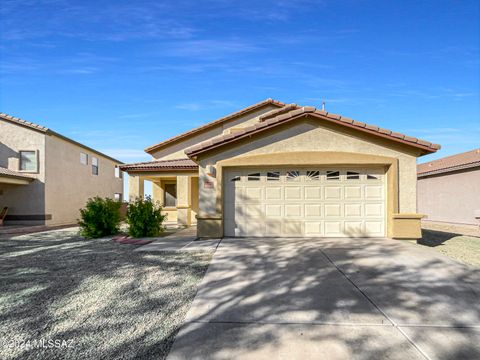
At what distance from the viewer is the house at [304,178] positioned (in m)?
9.38

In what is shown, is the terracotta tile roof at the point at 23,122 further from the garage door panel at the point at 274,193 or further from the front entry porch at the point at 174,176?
the garage door panel at the point at 274,193

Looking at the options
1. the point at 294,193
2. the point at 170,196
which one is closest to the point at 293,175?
the point at 294,193

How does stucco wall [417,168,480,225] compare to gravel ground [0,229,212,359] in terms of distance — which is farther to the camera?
stucco wall [417,168,480,225]

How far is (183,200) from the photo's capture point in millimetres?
14859

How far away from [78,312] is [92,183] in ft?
68.9

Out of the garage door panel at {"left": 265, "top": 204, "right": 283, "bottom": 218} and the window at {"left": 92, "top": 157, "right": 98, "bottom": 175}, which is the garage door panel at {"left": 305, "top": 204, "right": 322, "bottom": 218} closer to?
the garage door panel at {"left": 265, "top": 204, "right": 283, "bottom": 218}

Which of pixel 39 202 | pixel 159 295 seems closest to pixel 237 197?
pixel 159 295

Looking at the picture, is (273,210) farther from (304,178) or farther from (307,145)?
(307,145)

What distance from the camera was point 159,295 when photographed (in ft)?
15.5

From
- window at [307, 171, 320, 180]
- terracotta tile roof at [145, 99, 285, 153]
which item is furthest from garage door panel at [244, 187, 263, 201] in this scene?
terracotta tile roof at [145, 99, 285, 153]

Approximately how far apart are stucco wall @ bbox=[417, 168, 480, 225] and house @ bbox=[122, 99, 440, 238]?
10812 mm

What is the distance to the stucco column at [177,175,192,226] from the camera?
14719 mm

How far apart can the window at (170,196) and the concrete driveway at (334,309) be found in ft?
40.9

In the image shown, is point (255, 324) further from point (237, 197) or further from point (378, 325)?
point (237, 197)
